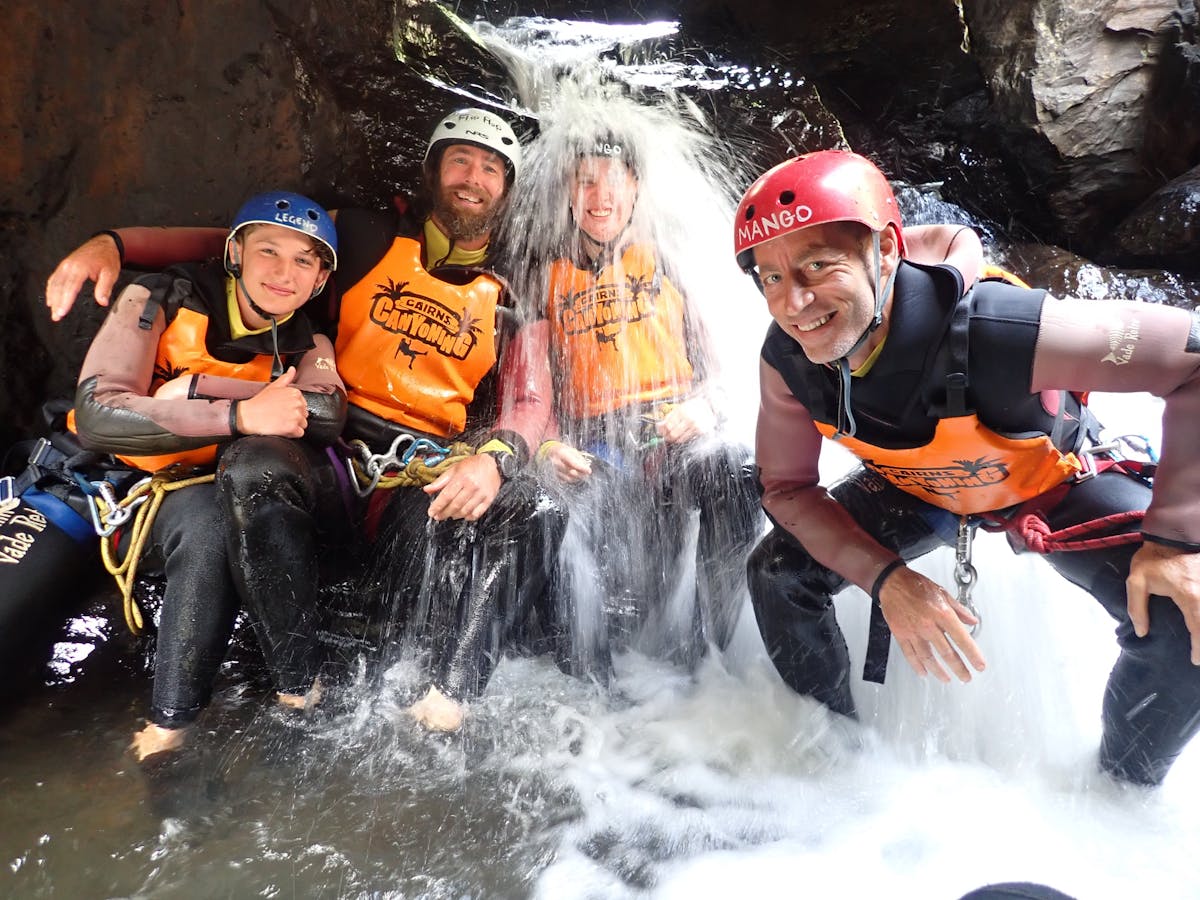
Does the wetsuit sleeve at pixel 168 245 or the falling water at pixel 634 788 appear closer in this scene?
the falling water at pixel 634 788

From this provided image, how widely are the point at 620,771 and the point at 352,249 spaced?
252cm

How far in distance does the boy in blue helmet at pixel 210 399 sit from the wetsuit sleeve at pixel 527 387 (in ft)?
2.51

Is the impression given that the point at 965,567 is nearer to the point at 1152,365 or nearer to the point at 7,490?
the point at 1152,365

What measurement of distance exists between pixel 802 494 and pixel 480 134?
2.31 meters

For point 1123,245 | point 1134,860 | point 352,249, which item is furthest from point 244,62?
point 1123,245

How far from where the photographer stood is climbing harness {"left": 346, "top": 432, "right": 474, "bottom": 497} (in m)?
3.41

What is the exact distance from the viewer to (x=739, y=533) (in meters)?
3.55

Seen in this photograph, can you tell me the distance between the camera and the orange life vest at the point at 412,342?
364 centimetres

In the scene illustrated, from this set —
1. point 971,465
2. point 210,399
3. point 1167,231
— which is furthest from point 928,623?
point 1167,231

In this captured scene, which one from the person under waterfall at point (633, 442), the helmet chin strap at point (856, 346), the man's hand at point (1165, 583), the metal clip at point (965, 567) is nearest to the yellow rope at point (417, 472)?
the person under waterfall at point (633, 442)

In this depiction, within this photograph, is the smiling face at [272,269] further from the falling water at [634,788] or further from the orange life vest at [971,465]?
the orange life vest at [971,465]

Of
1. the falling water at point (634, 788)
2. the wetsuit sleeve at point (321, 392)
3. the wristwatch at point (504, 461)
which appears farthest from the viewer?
the wristwatch at point (504, 461)

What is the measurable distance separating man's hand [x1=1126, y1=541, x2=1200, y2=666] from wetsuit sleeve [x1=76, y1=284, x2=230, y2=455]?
2991mm

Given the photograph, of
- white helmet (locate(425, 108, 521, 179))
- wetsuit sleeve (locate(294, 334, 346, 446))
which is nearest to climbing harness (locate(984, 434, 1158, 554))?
wetsuit sleeve (locate(294, 334, 346, 446))
